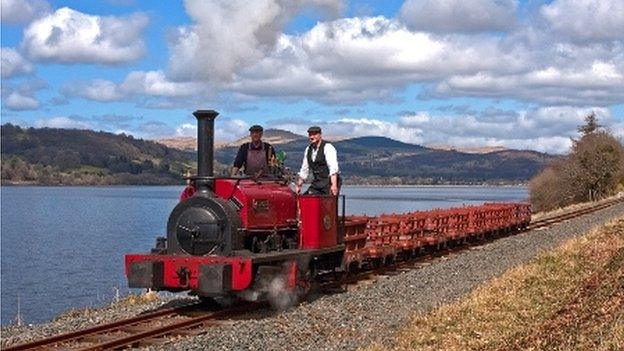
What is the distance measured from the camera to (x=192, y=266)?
12.2 meters

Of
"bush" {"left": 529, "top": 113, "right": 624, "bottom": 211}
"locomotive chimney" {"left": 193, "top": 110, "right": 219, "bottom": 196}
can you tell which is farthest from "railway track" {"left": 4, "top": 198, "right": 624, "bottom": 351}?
"bush" {"left": 529, "top": 113, "right": 624, "bottom": 211}

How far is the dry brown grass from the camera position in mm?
8875

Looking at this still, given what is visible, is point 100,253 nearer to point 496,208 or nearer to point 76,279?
point 76,279

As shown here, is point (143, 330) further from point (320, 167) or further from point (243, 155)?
point (320, 167)

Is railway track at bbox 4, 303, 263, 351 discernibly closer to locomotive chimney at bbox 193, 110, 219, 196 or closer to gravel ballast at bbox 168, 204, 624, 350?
gravel ballast at bbox 168, 204, 624, 350

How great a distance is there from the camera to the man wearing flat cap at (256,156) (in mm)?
13984

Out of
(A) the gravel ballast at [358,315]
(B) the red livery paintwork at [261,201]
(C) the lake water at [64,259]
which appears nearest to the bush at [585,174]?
(C) the lake water at [64,259]

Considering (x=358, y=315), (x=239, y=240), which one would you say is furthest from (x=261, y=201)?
(x=358, y=315)

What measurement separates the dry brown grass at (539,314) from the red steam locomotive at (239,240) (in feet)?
8.39

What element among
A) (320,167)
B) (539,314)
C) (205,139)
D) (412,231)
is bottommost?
(539,314)

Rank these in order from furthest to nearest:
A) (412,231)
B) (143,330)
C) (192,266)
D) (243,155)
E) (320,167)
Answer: (412,231)
(320,167)
(243,155)
(192,266)
(143,330)

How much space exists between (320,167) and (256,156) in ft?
4.69

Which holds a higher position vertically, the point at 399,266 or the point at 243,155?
the point at 243,155

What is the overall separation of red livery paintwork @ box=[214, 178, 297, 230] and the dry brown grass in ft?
→ 10.3
